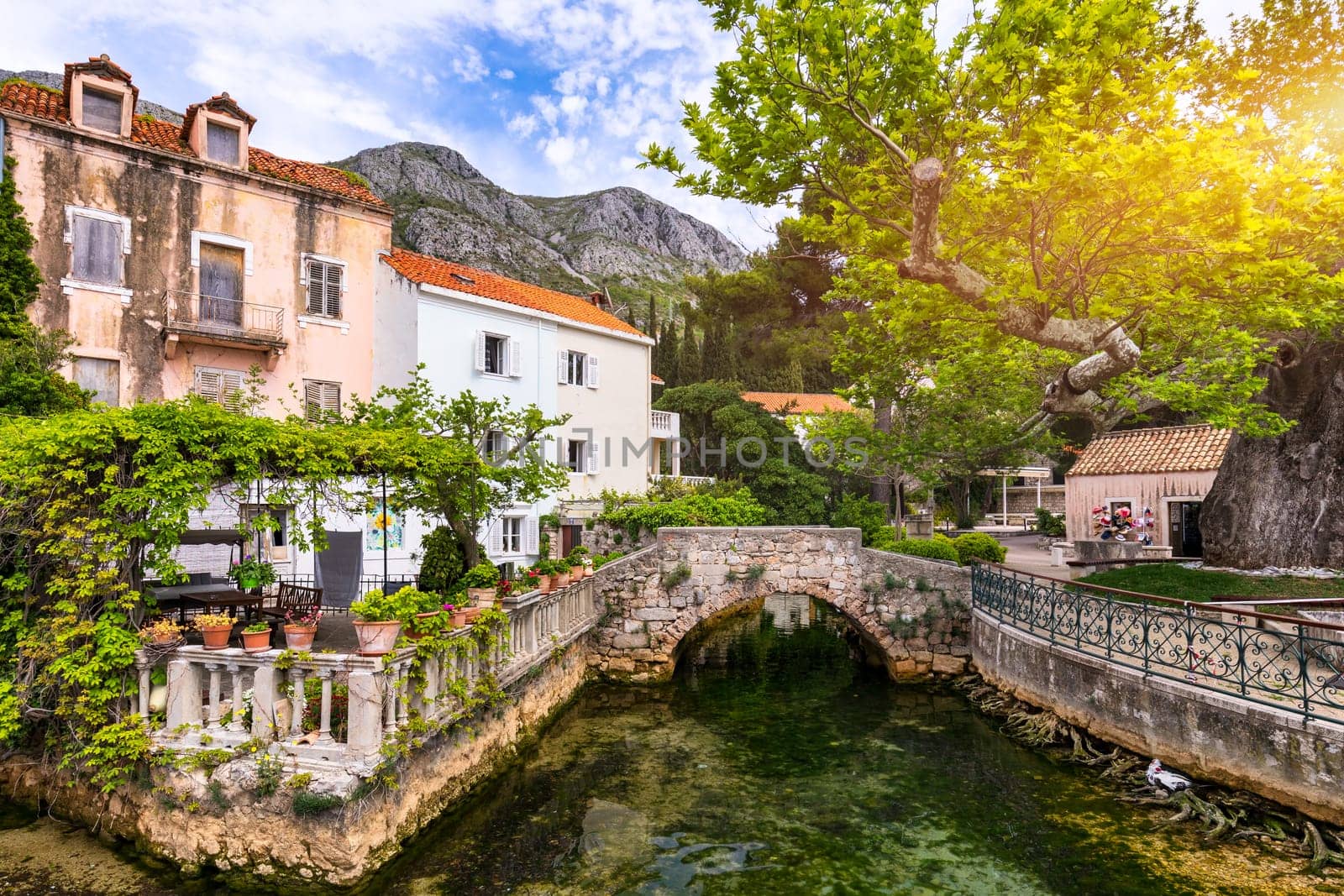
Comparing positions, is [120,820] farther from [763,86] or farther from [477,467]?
[763,86]

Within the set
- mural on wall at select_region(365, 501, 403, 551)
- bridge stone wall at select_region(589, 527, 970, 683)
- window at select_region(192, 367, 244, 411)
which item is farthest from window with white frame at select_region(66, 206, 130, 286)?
bridge stone wall at select_region(589, 527, 970, 683)

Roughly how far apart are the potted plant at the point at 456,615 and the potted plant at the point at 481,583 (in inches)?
26.4

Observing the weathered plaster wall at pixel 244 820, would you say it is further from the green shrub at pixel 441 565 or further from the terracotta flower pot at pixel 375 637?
the green shrub at pixel 441 565

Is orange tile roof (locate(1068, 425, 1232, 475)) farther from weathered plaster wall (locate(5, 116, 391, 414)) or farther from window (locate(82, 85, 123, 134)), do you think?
window (locate(82, 85, 123, 134))

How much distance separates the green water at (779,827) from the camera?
8.11 m

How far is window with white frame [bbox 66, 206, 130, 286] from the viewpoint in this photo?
16.9 meters

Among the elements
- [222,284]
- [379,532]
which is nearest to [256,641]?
[379,532]

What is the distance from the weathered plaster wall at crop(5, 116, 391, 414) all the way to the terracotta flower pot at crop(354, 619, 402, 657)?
1333cm

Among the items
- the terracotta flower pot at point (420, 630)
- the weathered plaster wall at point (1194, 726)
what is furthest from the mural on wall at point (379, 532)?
the weathered plaster wall at point (1194, 726)

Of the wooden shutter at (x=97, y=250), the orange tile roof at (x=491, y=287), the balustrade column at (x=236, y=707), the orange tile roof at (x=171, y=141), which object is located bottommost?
the balustrade column at (x=236, y=707)

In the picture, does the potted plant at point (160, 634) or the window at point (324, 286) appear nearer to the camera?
the potted plant at point (160, 634)

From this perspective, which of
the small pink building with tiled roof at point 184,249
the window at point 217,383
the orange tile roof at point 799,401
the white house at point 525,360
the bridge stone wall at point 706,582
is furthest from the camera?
the orange tile roof at point 799,401

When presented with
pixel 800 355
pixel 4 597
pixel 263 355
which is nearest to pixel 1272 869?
pixel 4 597

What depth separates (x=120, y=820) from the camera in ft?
27.2
